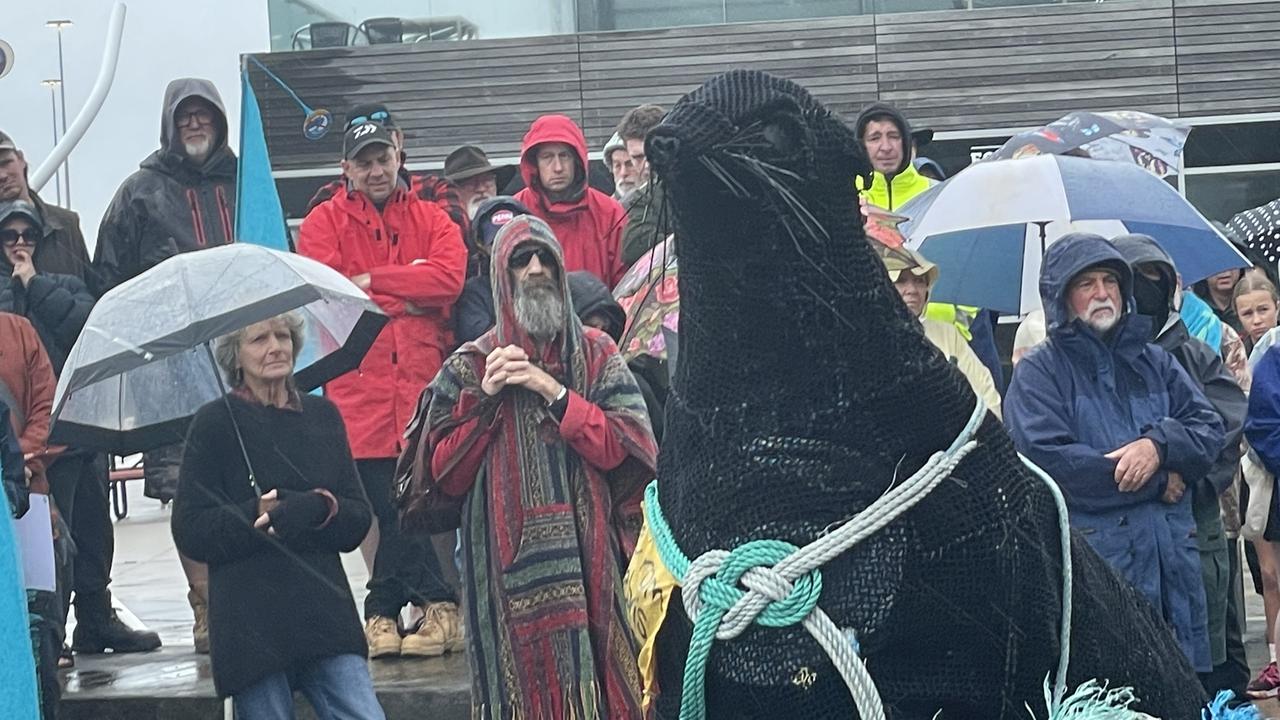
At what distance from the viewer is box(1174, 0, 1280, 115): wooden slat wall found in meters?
14.1

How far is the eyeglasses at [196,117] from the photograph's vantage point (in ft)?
27.3

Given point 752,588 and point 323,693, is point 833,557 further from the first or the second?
point 323,693

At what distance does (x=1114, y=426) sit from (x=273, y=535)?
2658 mm

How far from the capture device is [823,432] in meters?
2.28

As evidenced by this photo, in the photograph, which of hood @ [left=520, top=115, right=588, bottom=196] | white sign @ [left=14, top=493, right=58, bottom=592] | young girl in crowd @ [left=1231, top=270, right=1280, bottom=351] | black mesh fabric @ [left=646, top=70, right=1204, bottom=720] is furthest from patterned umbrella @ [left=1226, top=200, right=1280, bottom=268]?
black mesh fabric @ [left=646, top=70, right=1204, bottom=720]

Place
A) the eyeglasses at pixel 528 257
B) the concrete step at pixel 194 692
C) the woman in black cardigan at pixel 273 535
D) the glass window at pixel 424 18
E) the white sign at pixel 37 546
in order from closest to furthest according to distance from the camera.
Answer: the woman in black cardigan at pixel 273 535
the eyeglasses at pixel 528 257
the white sign at pixel 37 546
the concrete step at pixel 194 692
the glass window at pixel 424 18

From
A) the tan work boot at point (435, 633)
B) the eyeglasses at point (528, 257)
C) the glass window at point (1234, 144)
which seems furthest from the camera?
the glass window at point (1234, 144)

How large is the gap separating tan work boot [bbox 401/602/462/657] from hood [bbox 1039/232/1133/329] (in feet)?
9.35

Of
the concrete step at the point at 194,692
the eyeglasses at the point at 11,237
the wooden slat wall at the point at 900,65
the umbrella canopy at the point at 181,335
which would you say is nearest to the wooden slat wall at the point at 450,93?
the wooden slat wall at the point at 900,65

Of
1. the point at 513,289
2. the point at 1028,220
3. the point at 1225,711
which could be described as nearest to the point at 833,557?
the point at 1225,711

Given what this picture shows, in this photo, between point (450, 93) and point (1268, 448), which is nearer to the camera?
point (1268, 448)

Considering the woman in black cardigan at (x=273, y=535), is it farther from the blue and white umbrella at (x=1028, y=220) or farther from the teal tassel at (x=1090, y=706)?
the teal tassel at (x=1090, y=706)

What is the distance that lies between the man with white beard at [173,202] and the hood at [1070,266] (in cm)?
400

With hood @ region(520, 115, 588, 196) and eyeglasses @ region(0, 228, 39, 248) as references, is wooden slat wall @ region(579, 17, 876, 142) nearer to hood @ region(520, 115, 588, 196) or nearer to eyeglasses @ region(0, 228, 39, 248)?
hood @ region(520, 115, 588, 196)
